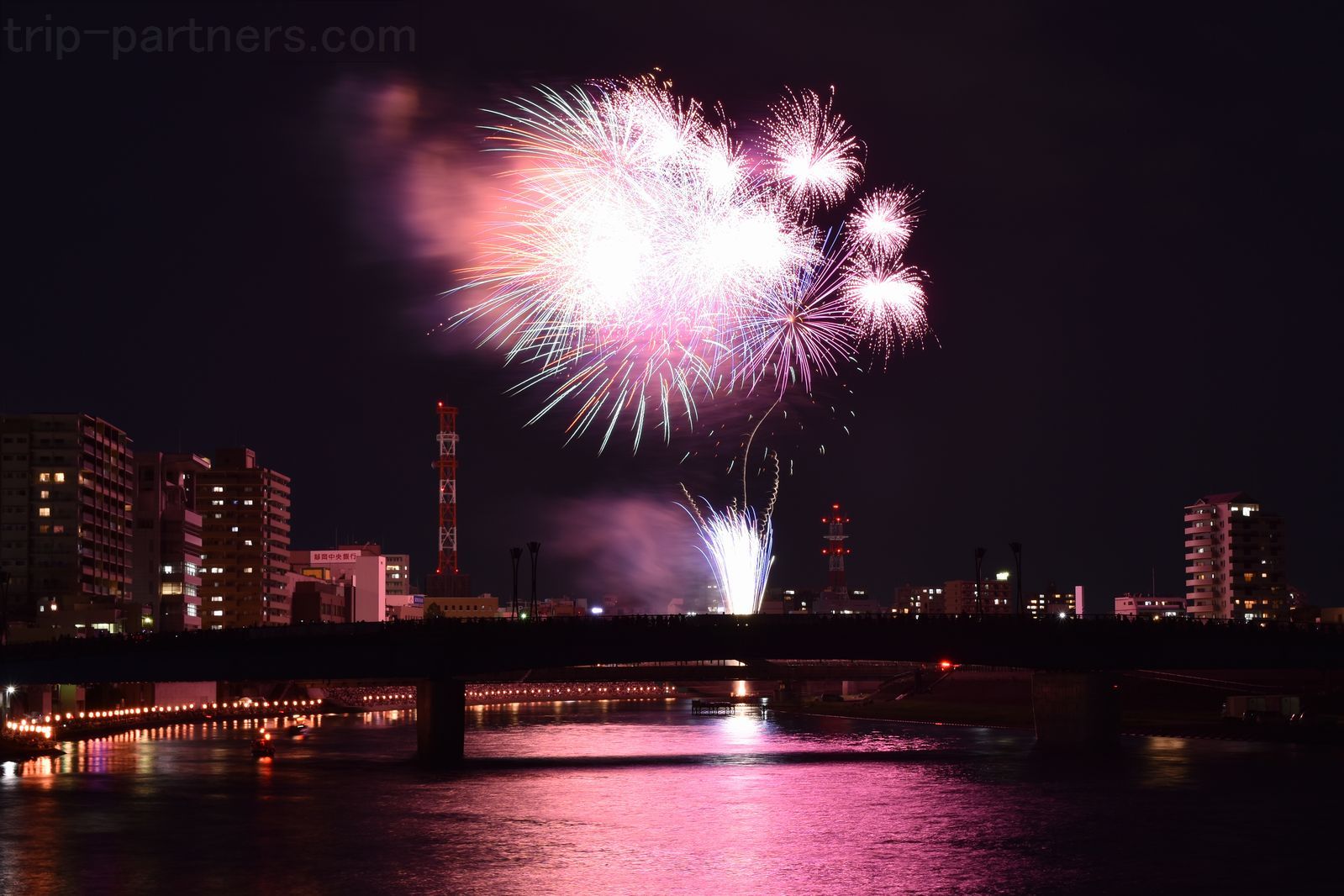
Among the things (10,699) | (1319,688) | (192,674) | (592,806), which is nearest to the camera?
(592,806)

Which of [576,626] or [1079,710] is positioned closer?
[576,626]

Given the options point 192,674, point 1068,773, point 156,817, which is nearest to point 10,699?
point 192,674

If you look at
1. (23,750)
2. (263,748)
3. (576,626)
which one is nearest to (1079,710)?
(576,626)

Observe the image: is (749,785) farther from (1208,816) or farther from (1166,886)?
(1166,886)

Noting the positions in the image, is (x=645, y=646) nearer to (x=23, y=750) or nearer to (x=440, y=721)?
(x=440, y=721)

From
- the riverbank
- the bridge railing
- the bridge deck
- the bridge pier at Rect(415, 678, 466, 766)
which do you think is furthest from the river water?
the bridge railing

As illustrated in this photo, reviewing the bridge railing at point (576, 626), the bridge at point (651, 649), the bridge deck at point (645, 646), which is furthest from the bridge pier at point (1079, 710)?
the bridge railing at point (576, 626)

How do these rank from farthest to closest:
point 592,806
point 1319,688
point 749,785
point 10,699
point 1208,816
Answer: point 1319,688, point 10,699, point 749,785, point 592,806, point 1208,816
